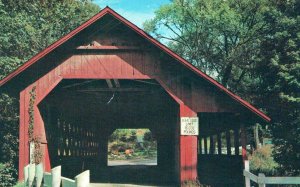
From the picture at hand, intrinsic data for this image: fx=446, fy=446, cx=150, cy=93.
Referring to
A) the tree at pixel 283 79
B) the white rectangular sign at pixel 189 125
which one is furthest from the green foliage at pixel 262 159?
the white rectangular sign at pixel 189 125

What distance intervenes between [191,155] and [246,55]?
2613 cm

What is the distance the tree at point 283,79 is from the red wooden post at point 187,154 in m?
4.10

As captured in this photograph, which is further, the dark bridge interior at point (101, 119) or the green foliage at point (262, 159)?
the green foliage at point (262, 159)

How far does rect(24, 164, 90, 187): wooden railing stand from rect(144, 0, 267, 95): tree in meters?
28.4

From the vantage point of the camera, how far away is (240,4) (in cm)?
4156

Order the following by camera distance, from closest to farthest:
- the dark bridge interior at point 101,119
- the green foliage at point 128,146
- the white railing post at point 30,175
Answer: the white railing post at point 30,175 → the dark bridge interior at point 101,119 → the green foliage at point 128,146

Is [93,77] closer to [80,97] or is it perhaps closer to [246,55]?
[80,97]

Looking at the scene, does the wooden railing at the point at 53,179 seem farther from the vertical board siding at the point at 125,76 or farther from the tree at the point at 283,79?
the tree at the point at 283,79

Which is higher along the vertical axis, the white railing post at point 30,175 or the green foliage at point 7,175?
the white railing post at point 30,175

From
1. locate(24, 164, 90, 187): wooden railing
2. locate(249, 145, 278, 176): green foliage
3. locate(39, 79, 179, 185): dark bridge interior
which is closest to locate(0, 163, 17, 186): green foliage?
locate(39, 79, 179, 185): dark bridge interior

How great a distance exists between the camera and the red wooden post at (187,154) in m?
16.7

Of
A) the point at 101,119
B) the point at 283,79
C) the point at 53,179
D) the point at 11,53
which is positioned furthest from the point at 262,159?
the point at 53,179

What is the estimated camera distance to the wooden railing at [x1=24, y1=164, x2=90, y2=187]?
8.86 meters

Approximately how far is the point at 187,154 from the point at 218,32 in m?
27.0
